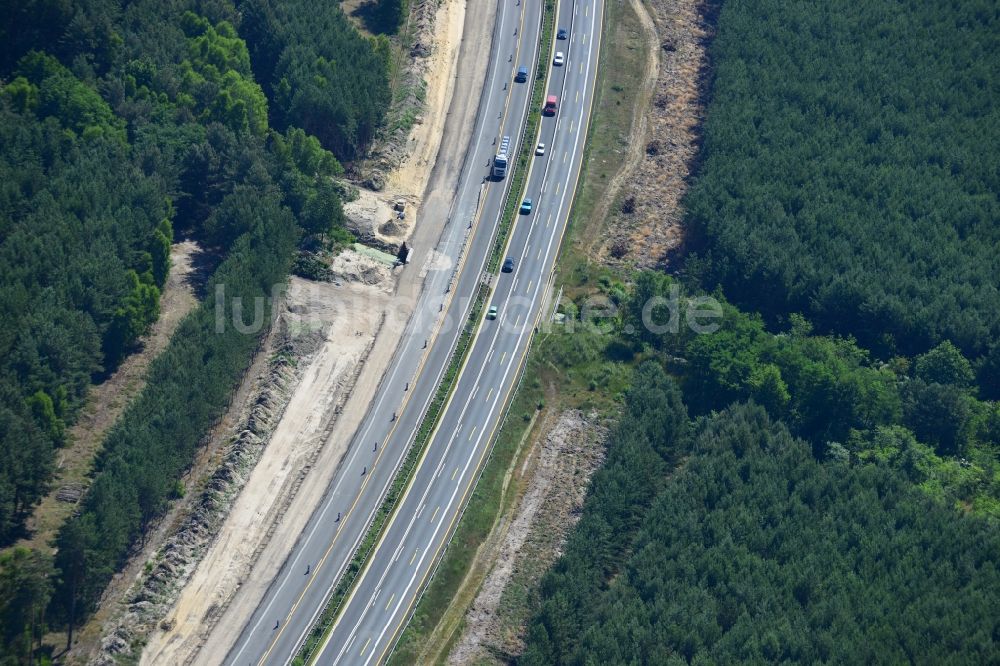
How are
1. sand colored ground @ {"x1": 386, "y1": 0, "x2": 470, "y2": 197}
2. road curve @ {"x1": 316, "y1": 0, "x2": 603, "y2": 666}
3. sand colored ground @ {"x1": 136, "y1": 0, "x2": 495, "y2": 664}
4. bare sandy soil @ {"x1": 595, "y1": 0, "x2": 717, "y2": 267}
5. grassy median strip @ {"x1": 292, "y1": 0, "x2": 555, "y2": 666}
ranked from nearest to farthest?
sand colored ground @ {"x1": 136, "y1": 0, "x2": 495, "y2": 664} < grassy median strip @ {"x1": 292, "y1": 0, "x2": 555, "y2": 666} < road curve @ {"x1": 316, "y1": 0, "x2": 603, "y2": 666} < bare sandy soil @ {"x1": 595, "y1": 0, "x2": 717, "y2": 267} < sand colored ground @ {"x1": 386, "y1": 0, "x2": 470, "y2": 197}

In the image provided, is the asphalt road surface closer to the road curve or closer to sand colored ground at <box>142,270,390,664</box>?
the road curve

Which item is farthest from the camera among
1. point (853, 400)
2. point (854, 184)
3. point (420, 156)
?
point (420, 156)

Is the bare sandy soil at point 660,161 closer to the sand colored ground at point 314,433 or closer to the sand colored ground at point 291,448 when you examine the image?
the sand colored ground at point 314,433

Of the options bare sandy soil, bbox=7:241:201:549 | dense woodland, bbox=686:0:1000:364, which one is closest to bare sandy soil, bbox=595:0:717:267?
dense woodland, bbox=686:0:1000:364

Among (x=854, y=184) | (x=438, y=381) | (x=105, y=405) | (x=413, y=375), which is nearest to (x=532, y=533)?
(x=438, y=381)

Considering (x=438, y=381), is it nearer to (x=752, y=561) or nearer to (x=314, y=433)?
A: (x=314, y=433)

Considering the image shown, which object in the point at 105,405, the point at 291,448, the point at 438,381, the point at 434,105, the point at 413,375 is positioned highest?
the point at 434,105
